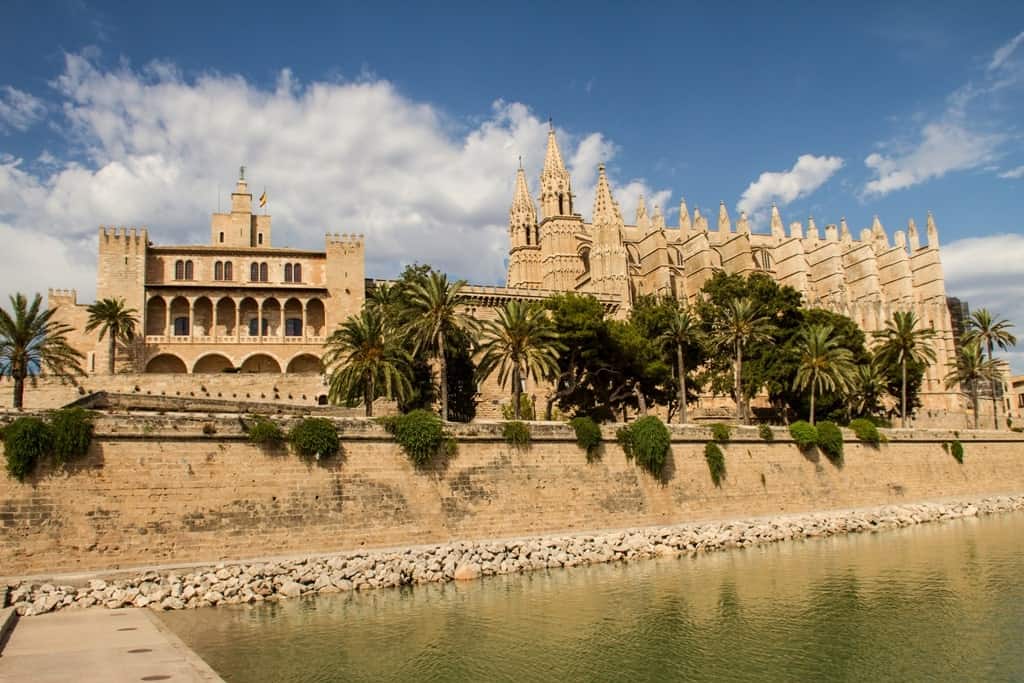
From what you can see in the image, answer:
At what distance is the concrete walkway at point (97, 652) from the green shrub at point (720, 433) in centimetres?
2125

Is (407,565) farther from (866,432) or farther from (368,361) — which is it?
(866,432)

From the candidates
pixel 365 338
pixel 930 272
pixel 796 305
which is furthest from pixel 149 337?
pixel 930 272

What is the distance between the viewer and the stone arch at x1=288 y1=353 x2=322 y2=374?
48906 millimetres

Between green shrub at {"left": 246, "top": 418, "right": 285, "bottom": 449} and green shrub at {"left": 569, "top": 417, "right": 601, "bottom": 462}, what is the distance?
10035 millimetres

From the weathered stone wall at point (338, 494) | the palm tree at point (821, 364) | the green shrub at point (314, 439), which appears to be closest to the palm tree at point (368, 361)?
the weathered stone wall at point (338, 494)

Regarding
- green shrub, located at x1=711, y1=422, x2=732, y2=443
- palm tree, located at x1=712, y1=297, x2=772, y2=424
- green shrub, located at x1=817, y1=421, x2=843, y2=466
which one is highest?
palm tree, located at x1=712, y1=297, x2=772, y2=424

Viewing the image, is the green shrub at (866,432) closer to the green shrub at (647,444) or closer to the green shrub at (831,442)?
the green shrub at (831,442)

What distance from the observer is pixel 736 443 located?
106 ft

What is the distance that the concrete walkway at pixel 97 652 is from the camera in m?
11.2

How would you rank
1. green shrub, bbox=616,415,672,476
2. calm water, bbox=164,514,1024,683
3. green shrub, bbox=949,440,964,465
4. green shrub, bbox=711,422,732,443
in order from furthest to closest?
green shrub, bbox=949,440,964,465, green shrub, bbox=711,422,732,443, green shrub, bbox=616,415,672,476, calm water, bbox=164,514,1024,683

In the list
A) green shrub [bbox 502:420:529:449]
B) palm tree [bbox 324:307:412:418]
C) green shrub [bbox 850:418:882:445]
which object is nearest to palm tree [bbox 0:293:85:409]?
palm tree [bbox 324:307:412:418]

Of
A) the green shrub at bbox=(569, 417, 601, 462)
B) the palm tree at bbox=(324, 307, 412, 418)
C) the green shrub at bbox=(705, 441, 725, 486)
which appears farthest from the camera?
the palm tree at bbox=(324, 307, 412, 418)

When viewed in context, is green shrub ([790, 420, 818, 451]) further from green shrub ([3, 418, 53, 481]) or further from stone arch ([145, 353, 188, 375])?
stone arch ([145, 353, 188, 375])

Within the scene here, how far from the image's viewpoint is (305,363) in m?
49.2
